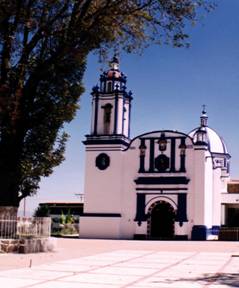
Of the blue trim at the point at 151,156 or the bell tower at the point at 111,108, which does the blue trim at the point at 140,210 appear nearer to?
the blue trim at the point at 151,156

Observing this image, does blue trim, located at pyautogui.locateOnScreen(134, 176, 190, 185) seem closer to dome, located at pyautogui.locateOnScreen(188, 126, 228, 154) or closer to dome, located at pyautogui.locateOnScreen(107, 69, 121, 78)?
dome, located at pyautogui.locateOnScreen(107, 69, 121, 78)

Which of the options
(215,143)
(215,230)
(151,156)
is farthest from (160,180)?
(215,143)

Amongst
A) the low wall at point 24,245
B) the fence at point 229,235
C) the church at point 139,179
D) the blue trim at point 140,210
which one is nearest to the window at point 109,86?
the church at point 139,179

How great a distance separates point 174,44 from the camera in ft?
59.9

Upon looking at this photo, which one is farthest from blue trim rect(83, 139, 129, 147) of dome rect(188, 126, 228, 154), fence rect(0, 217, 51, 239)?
fence rect(0, 217, 51, 239)

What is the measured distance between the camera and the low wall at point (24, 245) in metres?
16.6

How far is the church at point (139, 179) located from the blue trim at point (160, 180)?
0.05ft

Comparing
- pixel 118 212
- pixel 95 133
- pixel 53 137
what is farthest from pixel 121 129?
pixel 53 137

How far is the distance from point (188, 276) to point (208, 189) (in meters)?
29.3

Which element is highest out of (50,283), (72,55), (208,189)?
(72,55)

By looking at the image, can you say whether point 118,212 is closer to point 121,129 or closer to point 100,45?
point 121,129

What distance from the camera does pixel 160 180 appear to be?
38.5m

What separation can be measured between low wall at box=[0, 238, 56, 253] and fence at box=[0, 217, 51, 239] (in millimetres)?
294

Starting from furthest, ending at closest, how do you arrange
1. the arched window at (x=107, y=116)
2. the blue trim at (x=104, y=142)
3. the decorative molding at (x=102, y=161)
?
the arched window at (x=107, y=116)
the decorative molding at (x=102, y=161)
the blue trim at (x=104, y=142)
